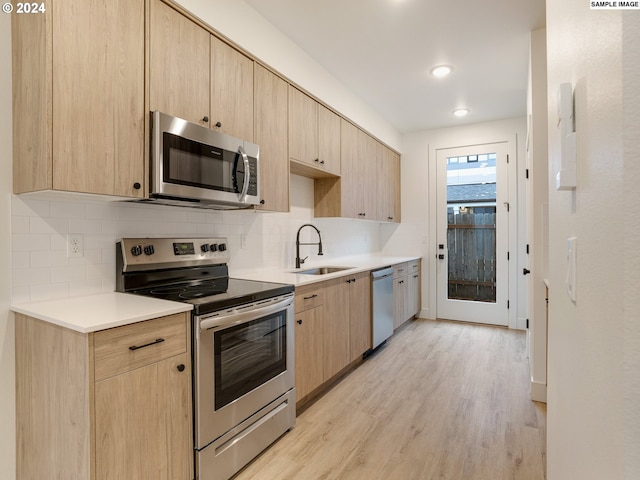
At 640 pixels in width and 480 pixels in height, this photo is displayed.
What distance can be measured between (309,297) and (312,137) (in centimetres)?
146

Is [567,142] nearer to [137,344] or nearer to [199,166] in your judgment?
[137,344]

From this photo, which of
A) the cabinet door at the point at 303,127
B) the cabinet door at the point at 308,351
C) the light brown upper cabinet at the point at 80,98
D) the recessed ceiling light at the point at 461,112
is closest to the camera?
the light brown upper cabinet at the point at 80,98

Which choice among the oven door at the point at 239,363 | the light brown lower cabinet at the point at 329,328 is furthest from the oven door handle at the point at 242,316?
the light brown lower cabinet at the point at 329,328

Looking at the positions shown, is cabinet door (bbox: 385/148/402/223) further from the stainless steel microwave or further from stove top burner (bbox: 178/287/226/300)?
stove top burner (bbox: 178/287/226/300)

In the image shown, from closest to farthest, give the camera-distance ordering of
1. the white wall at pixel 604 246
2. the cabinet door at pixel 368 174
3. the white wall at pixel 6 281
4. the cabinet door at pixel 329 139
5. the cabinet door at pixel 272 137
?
1. the white wall at pixel 604 246
2. the white wall at pixel 6 281
3. the cabinet door at pixel 272 137
4. the cabinet door at pixel 329 139
5. the cabinet door at pixel 368 174

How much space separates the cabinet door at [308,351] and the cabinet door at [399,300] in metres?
1.73

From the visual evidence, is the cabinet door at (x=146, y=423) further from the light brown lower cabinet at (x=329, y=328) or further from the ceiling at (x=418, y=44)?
the ceiling at (x=418, y=44)

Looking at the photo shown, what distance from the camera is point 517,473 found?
187 cm

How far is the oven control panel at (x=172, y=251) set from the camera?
6.53 ft

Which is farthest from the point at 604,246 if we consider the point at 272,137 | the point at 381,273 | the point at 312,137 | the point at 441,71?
the point at 441,71

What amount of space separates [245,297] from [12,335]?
108 centimetres

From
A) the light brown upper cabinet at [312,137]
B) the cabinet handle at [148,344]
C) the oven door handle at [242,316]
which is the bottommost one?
the cabinet handle at [148,344]

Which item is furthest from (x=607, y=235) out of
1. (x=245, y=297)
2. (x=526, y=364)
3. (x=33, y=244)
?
(x=526, y=364)

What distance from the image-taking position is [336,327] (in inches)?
114
